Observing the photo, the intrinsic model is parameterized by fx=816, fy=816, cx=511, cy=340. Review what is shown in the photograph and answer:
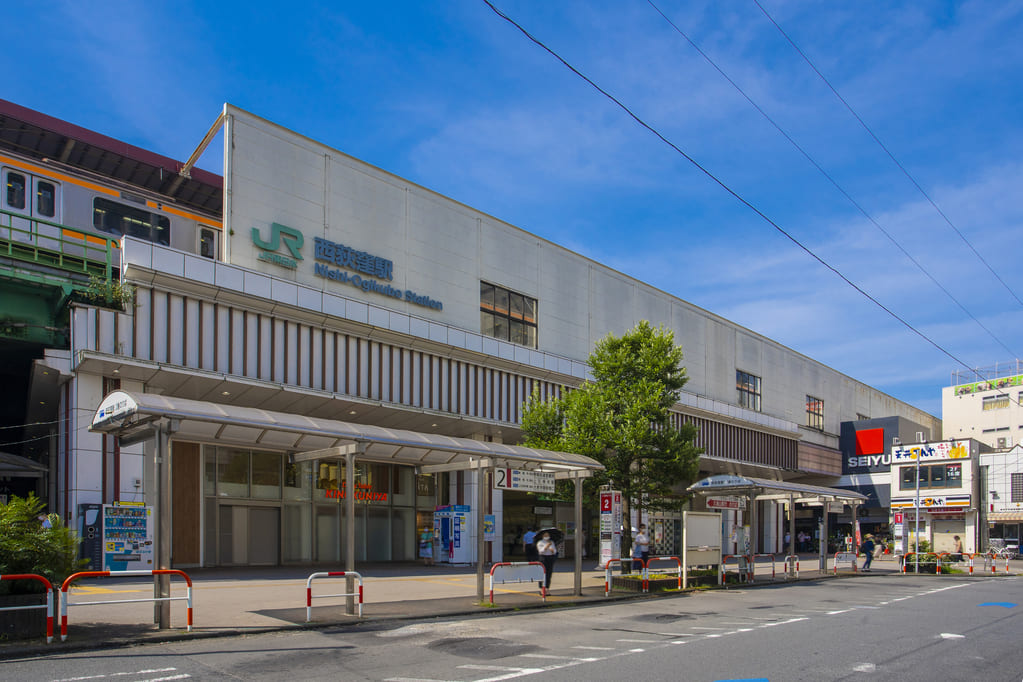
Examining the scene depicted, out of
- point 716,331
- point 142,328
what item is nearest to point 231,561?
point 142,328

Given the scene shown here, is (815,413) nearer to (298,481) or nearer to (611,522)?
(611,522)

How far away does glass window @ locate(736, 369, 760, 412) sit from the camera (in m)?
48.4

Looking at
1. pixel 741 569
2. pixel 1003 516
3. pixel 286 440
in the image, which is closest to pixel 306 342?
pixel 286 440

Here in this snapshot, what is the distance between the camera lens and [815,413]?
2250 inches

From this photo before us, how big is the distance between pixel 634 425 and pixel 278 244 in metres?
12.0

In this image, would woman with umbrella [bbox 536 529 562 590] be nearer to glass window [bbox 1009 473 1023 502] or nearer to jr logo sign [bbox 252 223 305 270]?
jr logo sign [bbox 252 223 305 270]

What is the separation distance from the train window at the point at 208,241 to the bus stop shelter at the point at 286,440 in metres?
12.0

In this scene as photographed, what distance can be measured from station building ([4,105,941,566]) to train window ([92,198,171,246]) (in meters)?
0.14

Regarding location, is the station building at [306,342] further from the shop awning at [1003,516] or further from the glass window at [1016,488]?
the glass window at [1016,488]

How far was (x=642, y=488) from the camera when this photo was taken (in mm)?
23906

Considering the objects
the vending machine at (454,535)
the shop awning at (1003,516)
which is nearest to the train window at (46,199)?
the vending machine at (454,535)

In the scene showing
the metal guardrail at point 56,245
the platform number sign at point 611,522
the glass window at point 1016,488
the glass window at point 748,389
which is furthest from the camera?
the glass window at point 1016,488

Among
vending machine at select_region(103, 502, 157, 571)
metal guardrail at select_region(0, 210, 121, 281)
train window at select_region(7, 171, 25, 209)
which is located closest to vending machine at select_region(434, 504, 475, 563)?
vending machine at select_region(103, 502, 157, 571)

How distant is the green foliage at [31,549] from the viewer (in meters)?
10.8
